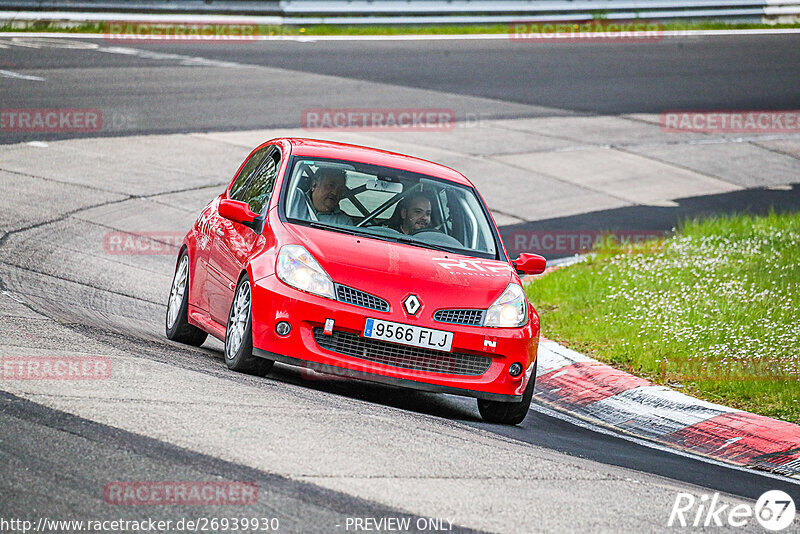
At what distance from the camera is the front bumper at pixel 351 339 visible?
7203 millimetres

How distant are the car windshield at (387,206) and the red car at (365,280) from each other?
11 mm

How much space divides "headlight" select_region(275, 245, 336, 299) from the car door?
0.45 m

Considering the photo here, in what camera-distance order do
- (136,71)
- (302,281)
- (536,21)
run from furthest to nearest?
(536,21), (136,71), (302,281)

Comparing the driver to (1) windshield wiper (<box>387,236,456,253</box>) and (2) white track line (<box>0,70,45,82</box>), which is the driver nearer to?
(1) windshield wiper (<box>387,236,456,253</box>)

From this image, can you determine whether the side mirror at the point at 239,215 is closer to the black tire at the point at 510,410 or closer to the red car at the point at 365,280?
the red car at the point at 365,280

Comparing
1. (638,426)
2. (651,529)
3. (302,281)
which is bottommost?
(638,426)

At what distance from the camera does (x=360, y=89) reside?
22.5 meters

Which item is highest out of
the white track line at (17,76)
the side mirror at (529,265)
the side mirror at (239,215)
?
the white track line at (17,76)

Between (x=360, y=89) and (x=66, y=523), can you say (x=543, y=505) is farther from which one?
(x=360, y=89)

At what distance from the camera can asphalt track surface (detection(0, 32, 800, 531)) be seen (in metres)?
5.13

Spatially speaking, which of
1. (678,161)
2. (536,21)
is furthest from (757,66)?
(678,161)

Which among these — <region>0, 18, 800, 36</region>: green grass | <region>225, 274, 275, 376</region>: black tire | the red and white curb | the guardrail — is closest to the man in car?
<region>225, 274, 275, 376</region>: black tire

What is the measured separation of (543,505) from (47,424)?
236 cm

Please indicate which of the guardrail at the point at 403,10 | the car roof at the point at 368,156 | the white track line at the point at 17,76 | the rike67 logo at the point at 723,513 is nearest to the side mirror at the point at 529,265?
the car roof at the point at 368,156
